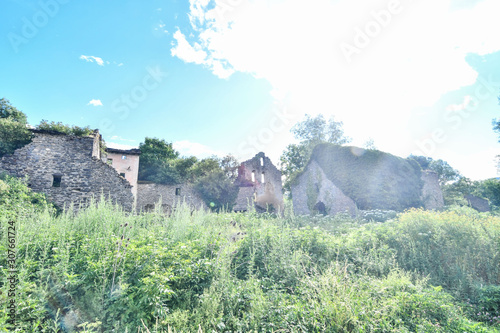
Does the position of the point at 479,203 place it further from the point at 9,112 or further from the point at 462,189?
the point at 9,112

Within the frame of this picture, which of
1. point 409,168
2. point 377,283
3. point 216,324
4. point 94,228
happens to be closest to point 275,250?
point 377,283

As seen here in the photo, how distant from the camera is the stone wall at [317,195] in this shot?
16.4 m

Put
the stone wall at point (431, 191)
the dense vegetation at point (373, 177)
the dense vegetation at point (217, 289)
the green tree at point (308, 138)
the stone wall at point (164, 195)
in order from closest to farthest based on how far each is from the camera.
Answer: the dense vegetation at point (217, 289)
the dense vegetation at point (373, 177)
the stone wall at point (164, 195)
the stone wall at point (431, 191)
the green tree at point (308, 138)

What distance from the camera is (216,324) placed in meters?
2.60

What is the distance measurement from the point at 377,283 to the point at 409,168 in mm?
17978

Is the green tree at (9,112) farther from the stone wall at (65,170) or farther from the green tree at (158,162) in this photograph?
the green tree at (158,162)

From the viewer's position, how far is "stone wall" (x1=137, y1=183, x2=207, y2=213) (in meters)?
19.8

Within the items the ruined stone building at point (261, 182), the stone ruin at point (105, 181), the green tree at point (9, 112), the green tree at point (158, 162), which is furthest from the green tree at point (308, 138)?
the green tree at point (9, 112)

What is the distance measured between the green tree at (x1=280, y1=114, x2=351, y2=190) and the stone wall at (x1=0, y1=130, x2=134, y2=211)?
21.6 metres

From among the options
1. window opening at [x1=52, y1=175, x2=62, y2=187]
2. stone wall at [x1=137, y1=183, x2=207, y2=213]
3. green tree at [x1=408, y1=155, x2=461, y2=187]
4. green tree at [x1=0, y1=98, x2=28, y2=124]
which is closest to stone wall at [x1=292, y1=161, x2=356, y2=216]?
stone wall at [x1=137, y1=183, x2=207, y2=213]

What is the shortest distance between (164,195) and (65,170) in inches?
344

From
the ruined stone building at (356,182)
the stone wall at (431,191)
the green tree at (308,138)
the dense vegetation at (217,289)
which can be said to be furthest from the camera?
the green tree at (308,138)

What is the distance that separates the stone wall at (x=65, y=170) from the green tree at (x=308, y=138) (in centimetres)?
2163

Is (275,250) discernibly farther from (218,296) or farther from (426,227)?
(426,227)
